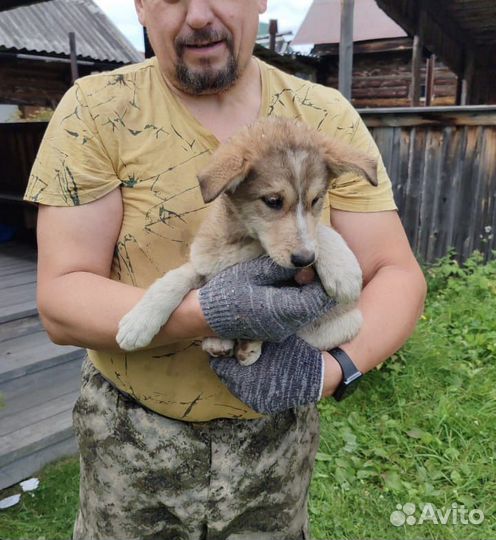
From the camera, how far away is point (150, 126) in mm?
1859

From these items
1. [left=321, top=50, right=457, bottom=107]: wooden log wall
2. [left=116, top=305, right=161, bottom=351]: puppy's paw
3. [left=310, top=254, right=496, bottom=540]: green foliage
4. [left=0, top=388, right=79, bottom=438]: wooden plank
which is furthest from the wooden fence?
[left=321, top=50, right=457, bottom=107]: wooden log wall

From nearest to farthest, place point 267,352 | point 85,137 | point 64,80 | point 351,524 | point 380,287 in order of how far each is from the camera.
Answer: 1. point 85,137
2. point 267,352
3. point 380,287
4. point 351,524
5. point 64,80

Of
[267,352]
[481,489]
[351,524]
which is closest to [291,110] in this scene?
[267,352]

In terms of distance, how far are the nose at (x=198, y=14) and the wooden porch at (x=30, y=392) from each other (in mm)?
3320

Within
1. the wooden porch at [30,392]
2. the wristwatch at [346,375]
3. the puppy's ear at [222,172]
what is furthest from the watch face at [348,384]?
the wooden porch at [30,392]

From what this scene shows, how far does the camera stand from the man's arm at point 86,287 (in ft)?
5.83

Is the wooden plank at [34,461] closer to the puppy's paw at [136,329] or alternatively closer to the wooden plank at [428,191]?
the puppy's paw at [136,329]

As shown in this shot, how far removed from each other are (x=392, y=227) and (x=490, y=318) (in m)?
4.08

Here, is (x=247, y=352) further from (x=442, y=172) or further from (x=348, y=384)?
(x=442, y=172)

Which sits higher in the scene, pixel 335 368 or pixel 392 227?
pixel 392 227

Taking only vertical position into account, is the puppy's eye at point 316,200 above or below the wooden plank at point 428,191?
above

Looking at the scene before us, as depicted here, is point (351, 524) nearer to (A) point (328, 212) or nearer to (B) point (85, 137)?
(A) point (328, 212)

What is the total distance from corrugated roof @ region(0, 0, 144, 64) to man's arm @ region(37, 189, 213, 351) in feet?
30.7

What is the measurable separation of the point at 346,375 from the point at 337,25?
45.9 ft
